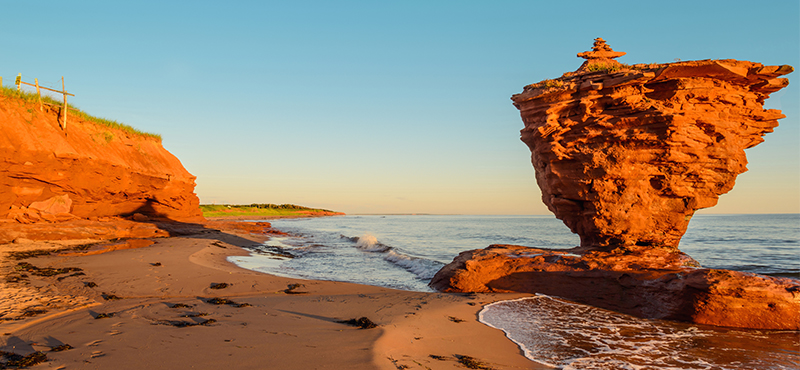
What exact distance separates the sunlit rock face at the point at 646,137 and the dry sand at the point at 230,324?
13.5 ft

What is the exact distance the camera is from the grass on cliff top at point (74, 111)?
18047 millimetres

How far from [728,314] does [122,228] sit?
23.9 metres

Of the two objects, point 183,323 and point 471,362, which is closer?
point 471,362

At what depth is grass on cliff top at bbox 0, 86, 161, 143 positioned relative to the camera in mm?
18047

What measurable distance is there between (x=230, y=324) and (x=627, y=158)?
10491mm

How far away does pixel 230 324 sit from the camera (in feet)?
20.1

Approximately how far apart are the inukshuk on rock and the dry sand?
158 cm

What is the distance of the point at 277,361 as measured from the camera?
15.2 feet

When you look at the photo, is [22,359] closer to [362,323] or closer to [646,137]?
[362,323]

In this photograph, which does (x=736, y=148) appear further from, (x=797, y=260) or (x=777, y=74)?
(x=797, y=260)

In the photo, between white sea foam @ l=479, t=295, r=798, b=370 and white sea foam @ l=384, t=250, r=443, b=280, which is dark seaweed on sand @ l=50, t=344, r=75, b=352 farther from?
white sea foam @ l=384, t=250, r=443, b=280

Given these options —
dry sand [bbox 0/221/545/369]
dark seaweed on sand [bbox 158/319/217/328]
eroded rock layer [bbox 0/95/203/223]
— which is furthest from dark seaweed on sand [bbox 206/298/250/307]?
eroded rock layer [bbox 0/95/203/223]

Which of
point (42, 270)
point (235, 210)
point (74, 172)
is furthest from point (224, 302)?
point (235, 210)

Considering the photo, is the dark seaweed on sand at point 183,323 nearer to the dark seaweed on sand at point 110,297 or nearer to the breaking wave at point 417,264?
the dark seaweed on sand at point 110,297
